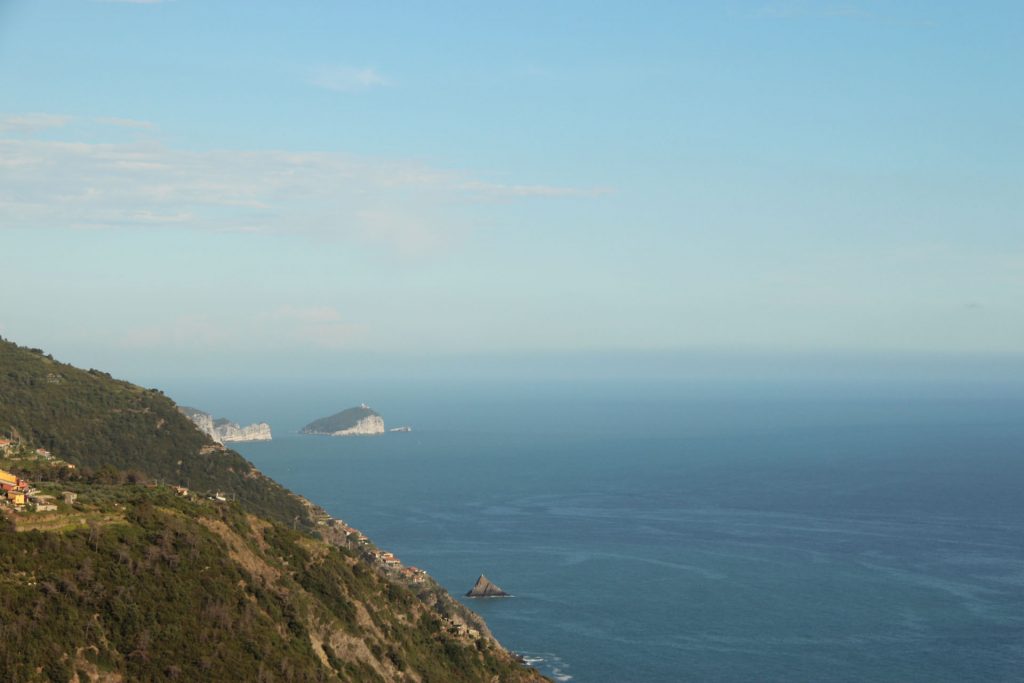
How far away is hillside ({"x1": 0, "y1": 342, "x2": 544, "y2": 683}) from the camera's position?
4294cm

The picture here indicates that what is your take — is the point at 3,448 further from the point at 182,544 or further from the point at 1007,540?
the point at 1007,540

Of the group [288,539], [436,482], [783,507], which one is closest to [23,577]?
[288,539]

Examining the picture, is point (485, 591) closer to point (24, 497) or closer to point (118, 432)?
point (118, 432)

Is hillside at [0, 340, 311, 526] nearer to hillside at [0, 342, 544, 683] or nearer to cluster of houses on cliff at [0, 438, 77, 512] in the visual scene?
hillside at [0, 342, 544, 683]

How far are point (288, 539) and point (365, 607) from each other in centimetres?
628

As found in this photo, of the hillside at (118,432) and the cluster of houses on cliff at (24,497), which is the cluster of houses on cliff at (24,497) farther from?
the hillside at (118,432)

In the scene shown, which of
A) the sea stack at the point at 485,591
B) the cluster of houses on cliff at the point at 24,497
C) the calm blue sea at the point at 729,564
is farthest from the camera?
the sea stack at the point at 485,591

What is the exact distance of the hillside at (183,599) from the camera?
42938 mm

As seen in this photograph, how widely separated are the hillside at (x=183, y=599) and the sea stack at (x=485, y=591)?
54.8ft

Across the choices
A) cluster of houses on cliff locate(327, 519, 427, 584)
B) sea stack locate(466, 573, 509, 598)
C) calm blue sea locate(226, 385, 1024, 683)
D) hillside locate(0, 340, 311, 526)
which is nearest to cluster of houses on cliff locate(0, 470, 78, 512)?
hillside locate(0, 340, 311, 526)

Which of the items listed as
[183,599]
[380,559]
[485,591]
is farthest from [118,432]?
[183,599]

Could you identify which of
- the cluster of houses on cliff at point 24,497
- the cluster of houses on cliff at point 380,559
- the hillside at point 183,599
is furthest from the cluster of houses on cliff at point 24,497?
the cluster of houses on cliff at point 380,559

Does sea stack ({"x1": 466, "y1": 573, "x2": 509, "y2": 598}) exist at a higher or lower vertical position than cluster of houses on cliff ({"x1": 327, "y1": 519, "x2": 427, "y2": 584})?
lower

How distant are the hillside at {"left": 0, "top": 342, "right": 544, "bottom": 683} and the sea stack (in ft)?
54.8
